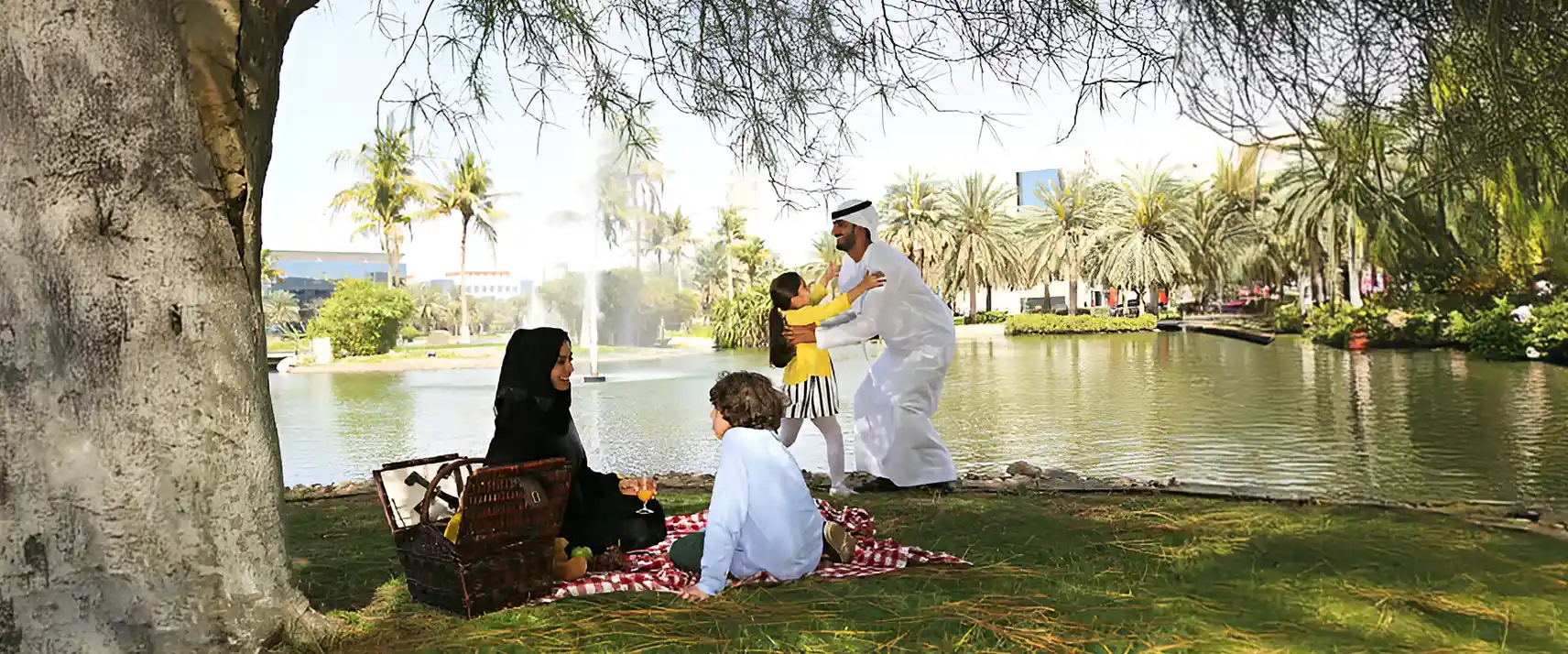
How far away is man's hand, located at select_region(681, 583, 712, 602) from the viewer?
135 inches

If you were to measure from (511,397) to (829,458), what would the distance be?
2417 mm

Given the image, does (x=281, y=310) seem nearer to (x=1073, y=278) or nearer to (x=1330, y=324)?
(x=1073, y=278)

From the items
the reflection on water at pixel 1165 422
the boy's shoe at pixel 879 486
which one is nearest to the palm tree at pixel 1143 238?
the reflection on water at pixel 1165 422

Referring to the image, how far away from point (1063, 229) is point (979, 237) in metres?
5.14

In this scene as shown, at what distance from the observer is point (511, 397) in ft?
12.3

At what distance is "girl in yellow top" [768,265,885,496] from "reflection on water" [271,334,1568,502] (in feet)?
9.51

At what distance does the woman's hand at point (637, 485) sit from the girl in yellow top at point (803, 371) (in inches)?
67.3

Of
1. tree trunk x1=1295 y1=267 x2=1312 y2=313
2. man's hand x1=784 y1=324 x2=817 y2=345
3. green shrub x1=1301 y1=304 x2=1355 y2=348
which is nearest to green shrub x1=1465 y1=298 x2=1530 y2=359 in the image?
green shrub x1=1301 y1=304 x2=1355 y2=348

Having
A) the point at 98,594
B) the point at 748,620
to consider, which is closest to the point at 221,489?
the point at 98,594

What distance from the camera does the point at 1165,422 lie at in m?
11.7

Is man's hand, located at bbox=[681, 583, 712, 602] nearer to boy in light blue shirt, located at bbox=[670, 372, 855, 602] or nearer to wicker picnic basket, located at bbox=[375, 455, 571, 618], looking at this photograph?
boy in light blue shirt, located at bbox=[670, 372, 855, 602]

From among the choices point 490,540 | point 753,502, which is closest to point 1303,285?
point 753,502

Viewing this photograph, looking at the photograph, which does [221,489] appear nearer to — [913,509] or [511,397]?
[511,397]

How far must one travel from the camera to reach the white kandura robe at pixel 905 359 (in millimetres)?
5867
